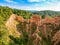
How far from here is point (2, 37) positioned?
16812 millimetres

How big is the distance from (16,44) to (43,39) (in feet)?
9.99

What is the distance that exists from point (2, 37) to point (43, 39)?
3620mm

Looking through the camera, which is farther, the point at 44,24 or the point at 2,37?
the point at 2,37

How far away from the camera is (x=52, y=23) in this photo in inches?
613

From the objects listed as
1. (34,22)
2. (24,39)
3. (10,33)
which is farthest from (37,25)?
(10,33)

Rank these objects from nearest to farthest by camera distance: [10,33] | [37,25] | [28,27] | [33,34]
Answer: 1. [33,34]
2. [37,25]
3. [28,27]
4. [10,33]

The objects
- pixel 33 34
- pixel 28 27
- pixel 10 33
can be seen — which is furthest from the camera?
pixel 10 33

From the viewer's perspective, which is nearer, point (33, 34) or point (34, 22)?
point (33, 34)

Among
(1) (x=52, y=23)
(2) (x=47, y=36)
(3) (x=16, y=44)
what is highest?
(1) (x=52, y=23)

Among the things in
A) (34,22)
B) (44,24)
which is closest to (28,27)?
(34,22)

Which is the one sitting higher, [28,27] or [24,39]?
[28,27]

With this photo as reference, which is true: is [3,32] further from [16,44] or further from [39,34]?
[39,34]

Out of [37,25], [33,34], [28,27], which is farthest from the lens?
[28,27]

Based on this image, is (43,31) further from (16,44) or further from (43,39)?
(16,44)
